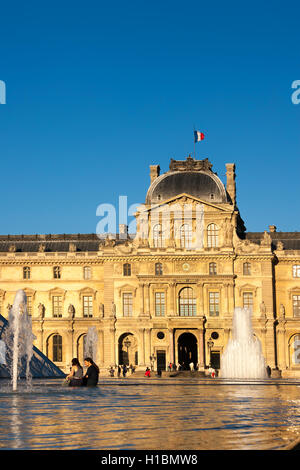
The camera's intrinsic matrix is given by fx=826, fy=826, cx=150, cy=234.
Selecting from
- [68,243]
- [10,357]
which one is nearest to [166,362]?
[68,243]

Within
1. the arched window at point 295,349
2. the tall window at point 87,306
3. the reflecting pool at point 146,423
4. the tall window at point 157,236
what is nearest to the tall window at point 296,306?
the arched window at point 295,349

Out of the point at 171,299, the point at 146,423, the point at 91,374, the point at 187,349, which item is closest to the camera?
the point at 146,423

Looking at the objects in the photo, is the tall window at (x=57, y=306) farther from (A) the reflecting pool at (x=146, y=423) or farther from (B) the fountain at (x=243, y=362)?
(A) the reflecting pool at (x=146, y=423)

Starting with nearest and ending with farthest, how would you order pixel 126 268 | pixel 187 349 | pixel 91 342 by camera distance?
pixel 126 268
pixel 91 342
pixel 187 349

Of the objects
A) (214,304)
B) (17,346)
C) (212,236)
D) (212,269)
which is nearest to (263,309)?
(214,304)

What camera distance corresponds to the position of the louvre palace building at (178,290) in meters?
72.1

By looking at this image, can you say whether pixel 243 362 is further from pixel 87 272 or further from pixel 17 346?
pixel 17 346

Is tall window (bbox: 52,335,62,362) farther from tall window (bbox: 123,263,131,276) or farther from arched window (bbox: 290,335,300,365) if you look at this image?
arched window (bbox: 290,335,300,365)

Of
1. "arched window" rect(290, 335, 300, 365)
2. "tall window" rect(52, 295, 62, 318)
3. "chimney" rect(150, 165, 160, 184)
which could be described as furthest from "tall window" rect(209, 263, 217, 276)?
"tall window" rect(52, 295, 62, 318)

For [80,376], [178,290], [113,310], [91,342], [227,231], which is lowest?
[80,376]

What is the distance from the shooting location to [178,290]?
73000mm

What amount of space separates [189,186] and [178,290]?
9401mm

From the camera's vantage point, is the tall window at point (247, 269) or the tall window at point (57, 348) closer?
the tall window at point (247, 269)

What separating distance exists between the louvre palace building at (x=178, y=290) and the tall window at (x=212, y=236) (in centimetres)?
9
